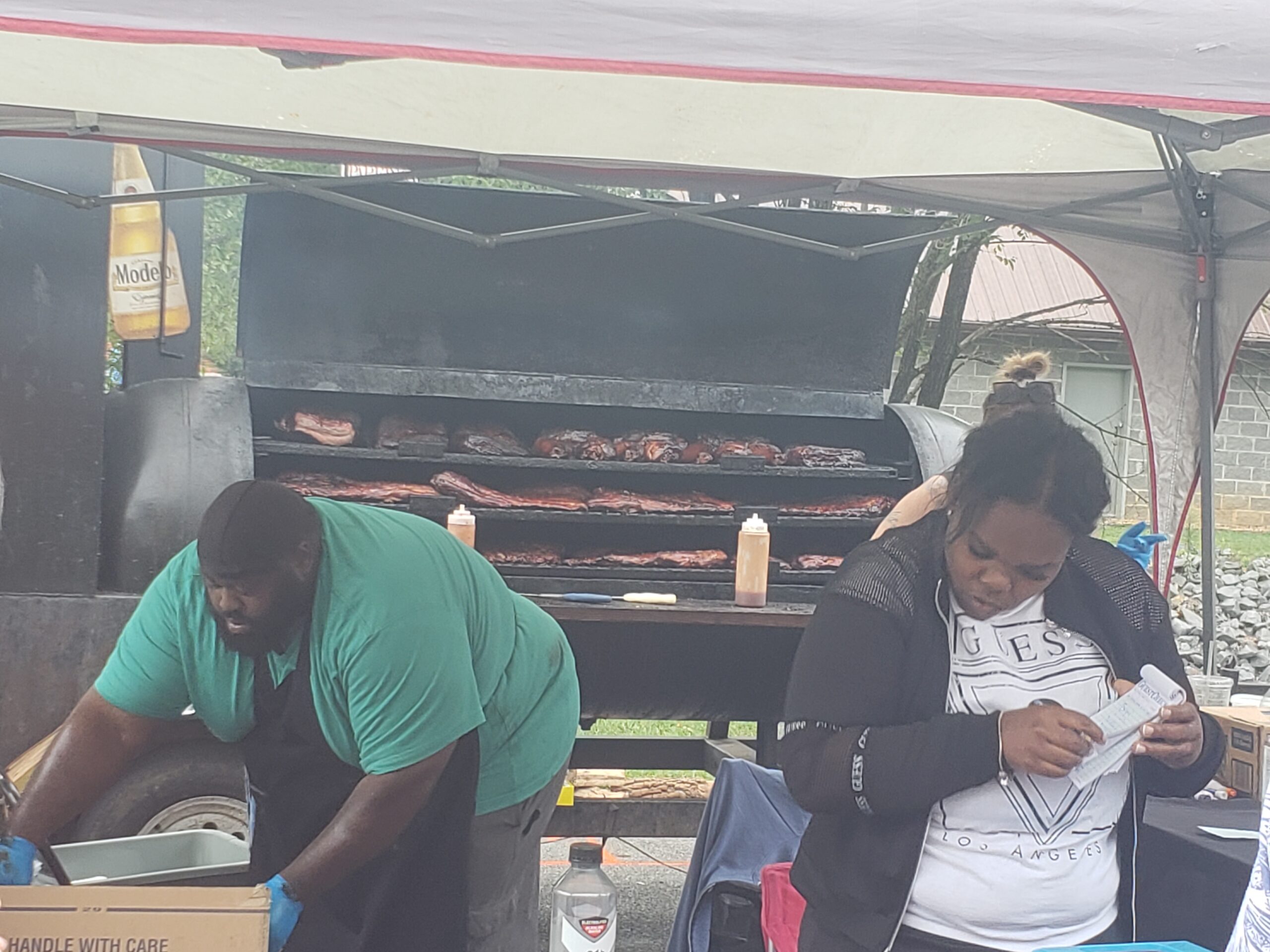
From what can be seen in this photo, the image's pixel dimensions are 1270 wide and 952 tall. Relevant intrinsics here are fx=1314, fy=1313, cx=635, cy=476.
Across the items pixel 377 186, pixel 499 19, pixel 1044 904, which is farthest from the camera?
pixel 377 186

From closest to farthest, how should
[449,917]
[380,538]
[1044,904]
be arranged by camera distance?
1. [1044,904]
2. [380,538]
3. [449,917]

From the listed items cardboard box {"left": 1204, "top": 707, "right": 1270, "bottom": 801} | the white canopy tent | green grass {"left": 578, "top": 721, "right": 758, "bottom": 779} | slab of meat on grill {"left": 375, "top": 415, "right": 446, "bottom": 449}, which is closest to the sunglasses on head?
the white canopy tent

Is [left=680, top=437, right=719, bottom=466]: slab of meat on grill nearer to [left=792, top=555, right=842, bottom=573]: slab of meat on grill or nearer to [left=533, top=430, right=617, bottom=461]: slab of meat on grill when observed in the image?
[left=533, top=430, right=617, bottom=461]: slab of meat on grill

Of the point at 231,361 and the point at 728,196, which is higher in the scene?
the point at 728,196

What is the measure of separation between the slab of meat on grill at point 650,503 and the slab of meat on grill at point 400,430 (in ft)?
2.18

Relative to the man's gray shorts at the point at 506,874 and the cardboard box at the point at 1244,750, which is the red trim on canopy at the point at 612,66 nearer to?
the man's gray shorts at the point at 506,874

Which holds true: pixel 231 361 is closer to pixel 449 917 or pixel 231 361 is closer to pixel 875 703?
pixel 449 917

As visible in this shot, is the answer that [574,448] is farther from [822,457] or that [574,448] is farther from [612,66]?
[612,66]

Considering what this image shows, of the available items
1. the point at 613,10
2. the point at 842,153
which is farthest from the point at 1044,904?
the point at 842,153

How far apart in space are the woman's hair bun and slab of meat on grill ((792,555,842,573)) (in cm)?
119

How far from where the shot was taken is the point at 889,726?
2047mm

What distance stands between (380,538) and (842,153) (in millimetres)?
2361

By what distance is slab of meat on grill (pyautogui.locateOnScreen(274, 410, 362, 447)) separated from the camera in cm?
483

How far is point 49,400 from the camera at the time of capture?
4031mm
